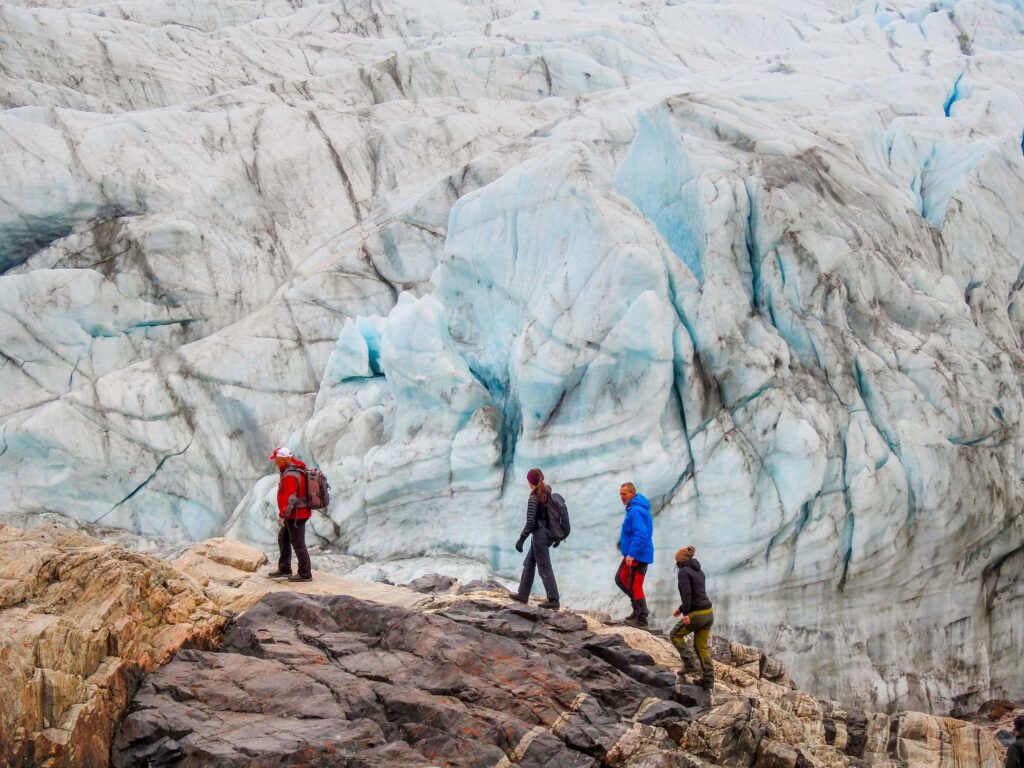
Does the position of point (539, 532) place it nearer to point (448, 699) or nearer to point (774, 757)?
point (448, 699)

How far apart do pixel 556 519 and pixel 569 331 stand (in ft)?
18.8

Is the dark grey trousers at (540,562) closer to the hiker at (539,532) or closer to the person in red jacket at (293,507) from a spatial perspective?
the hiker at (539,532)

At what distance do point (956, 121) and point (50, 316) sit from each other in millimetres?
19273

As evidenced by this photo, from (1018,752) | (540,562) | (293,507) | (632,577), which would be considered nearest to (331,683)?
(293,507)

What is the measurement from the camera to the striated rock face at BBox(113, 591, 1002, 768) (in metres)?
7.01

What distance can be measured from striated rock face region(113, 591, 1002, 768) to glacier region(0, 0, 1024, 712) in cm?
473

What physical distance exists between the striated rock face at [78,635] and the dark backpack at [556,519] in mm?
3076

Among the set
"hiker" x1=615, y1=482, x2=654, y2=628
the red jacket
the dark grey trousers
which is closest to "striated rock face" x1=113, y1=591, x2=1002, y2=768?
the dark grey trousers

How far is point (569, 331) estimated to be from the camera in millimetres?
15094

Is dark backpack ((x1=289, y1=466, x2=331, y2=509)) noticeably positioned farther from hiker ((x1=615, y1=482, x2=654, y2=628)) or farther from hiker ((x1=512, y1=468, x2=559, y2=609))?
hiker ((x1=615, y1=482, x2=654, y2=628))

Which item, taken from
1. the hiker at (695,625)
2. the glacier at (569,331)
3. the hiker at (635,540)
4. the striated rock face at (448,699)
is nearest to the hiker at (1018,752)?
the striated rock face at (448,699)

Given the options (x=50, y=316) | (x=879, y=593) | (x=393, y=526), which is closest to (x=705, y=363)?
(x=879, y=593)

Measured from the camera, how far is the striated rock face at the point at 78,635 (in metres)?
6.67

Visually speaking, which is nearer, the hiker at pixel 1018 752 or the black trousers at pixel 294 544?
the hiker at pixel 1018 752
